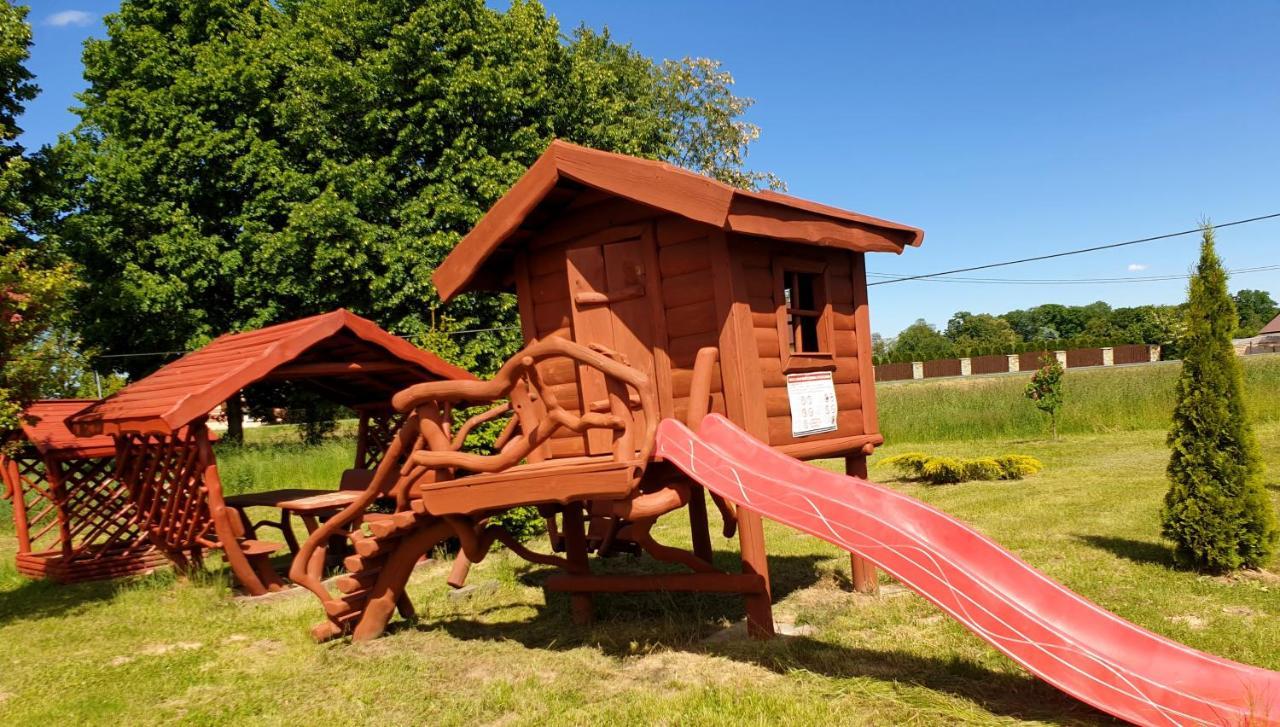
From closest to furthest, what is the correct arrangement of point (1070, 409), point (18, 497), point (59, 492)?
1. point (59, 492)
2. point (18, 497)
3. point (1070, 409)

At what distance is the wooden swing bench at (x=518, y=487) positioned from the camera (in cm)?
515

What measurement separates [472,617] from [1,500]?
1504 centimetres

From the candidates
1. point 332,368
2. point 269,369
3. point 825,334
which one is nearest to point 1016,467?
point 825,334

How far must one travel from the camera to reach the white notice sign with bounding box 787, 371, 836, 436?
637 cm

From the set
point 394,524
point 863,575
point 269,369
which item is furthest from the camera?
point 269,369

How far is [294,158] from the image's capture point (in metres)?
22.5

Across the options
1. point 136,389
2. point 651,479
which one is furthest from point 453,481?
point 136,389

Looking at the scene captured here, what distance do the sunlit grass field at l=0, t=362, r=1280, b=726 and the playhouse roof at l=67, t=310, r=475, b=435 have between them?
1893 mm

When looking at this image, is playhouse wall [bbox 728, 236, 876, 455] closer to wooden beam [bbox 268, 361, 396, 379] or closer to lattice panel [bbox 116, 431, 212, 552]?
wooden beam [bbox 268, 361, 396, 379]

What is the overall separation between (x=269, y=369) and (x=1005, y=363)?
211 ft

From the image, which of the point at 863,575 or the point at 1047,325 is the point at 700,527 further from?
the point at 1047,325

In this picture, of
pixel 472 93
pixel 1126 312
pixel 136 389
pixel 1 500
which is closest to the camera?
pixel 136 389

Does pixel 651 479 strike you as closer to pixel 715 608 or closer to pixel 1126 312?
pixel 715 608

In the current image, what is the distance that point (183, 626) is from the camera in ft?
24.7
